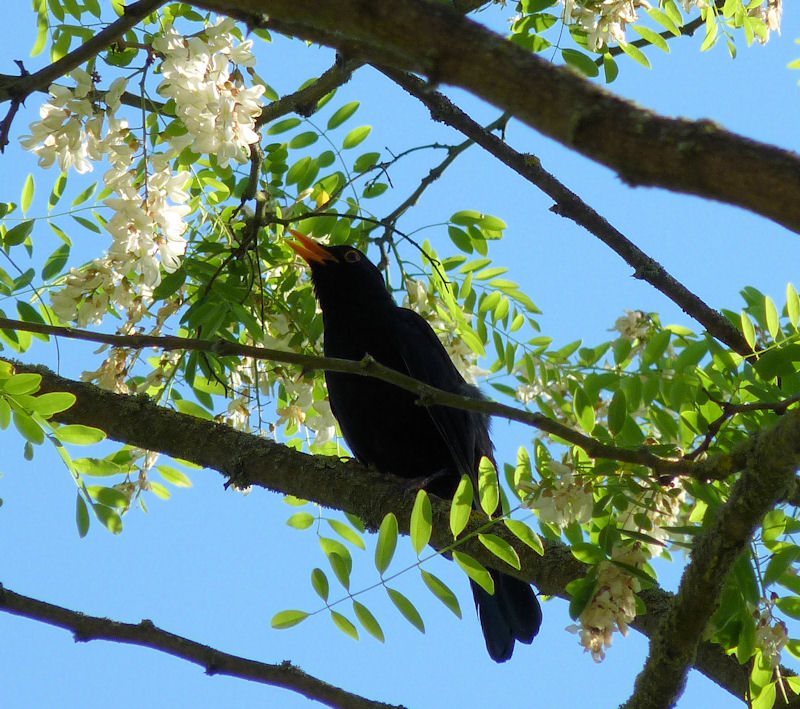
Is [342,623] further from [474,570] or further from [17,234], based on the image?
[17,234]

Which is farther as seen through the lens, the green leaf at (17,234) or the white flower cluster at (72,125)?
the green leaf at (17,234)

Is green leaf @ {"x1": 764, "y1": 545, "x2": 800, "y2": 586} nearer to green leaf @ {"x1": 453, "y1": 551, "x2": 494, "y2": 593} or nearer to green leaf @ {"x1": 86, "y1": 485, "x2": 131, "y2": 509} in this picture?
green leaf @ {"x1": 453, "y1": 551, "x2": 494, "y2": 593}

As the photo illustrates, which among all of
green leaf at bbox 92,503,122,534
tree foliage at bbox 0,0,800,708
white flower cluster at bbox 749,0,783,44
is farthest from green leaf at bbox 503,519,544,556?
white flower cluster at bbox 749,0,783,44

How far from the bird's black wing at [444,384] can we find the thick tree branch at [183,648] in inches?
73.9

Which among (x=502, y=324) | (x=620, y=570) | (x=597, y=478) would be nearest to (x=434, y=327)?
(x=502, y=324)

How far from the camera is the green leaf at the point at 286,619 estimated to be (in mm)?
2523

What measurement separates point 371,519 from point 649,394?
45.0 inches

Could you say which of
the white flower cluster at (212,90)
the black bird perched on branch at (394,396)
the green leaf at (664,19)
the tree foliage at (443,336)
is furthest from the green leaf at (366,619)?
the green leaf at (664,19)

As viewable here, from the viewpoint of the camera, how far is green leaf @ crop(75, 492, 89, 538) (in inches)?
112

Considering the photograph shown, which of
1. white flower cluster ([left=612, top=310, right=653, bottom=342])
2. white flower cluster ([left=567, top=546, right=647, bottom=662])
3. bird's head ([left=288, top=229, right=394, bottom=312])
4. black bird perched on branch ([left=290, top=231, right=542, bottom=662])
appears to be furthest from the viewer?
bird's head ([left=288, top=229, right=394, bottom=312])

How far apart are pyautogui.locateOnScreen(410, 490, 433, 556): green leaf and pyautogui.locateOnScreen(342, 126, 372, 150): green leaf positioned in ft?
6.33

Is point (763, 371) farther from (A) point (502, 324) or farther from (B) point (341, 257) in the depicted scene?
(B) point (341, 257)

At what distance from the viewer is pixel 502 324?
400 centimetres

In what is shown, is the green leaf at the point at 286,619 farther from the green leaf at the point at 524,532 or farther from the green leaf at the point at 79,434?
the green leaf at the point at 79,434
